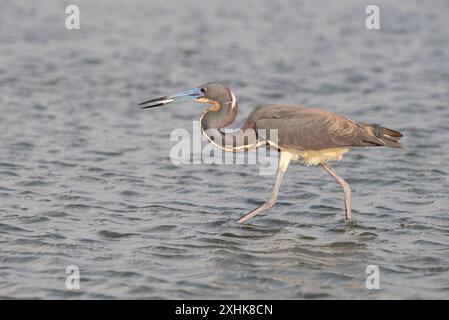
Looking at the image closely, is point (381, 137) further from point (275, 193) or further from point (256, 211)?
point (256, 211)

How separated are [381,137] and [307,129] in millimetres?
869

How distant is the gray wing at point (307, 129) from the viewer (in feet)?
33.7

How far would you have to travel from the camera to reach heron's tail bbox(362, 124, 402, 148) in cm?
1031

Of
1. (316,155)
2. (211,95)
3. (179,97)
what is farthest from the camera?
(316,155)

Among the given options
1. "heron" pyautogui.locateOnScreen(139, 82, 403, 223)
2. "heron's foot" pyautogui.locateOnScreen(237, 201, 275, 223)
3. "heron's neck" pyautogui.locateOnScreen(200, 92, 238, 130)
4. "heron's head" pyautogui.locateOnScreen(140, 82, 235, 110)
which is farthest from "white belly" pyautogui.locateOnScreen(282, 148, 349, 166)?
"heron's head" pyautogui.locateOnScreen(140, 82, 235, 110)

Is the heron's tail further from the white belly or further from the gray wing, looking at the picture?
the white belly

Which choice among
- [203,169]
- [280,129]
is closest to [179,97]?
[280,129]

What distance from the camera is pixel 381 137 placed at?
10406mm

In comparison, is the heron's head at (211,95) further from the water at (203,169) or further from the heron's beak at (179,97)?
the water at (203,169)

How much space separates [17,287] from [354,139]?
427 cm

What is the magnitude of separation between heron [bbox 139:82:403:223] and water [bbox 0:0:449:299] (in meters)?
0.87

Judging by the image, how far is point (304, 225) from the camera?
10305mm

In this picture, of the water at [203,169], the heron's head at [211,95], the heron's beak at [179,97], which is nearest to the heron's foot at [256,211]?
the water at [203,169]

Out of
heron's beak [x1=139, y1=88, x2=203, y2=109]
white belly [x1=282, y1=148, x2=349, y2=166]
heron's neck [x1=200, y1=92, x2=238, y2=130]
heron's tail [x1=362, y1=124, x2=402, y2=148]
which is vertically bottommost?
white belly [x1=282, y1=148, x2=349, y2=166]
